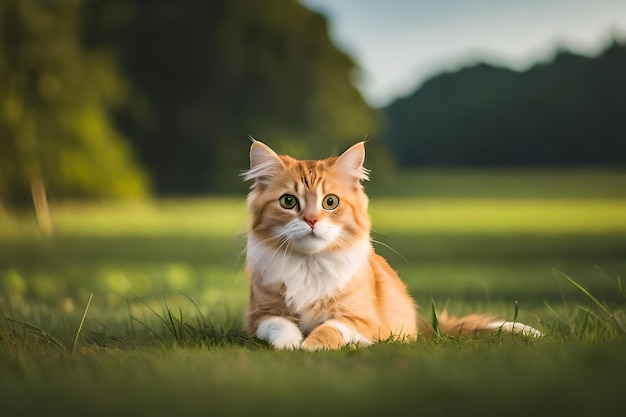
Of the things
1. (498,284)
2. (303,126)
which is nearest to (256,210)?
(498,284)

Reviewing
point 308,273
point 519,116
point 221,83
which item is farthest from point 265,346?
point 519,116

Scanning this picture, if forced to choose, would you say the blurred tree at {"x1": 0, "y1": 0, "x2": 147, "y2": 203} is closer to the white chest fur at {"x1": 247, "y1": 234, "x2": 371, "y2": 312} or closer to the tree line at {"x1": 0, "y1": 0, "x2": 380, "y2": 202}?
the tree line at {"x1": 0, "y1": 0, "x2": 380, "y2": 202}

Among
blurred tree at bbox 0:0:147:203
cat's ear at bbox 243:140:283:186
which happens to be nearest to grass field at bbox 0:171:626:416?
cat's ear at bbox 243:140:283:186

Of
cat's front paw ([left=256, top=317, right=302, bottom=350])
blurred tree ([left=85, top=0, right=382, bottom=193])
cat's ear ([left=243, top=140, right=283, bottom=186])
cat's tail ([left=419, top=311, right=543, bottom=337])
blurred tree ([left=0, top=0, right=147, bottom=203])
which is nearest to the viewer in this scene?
cat's front paw ([left=256, top=317, right=302, bottom=350])

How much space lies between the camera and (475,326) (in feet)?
14.1

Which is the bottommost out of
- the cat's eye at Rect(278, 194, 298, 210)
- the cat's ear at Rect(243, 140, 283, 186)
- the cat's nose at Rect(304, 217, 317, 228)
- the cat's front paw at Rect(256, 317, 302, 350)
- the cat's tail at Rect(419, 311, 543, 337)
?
the cat's tail at Rect(419, 311, 543, 337)

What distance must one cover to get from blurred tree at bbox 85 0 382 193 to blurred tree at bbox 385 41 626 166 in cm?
278

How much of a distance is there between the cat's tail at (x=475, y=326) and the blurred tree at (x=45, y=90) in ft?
34.8

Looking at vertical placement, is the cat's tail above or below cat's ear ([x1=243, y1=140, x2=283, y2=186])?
below

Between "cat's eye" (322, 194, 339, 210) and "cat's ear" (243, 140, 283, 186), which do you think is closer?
"cat's eye" (322, 194, 339, 210)

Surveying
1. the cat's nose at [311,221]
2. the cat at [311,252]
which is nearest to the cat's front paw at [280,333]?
the cat at [311,252]

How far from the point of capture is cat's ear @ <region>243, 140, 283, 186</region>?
3900 mm

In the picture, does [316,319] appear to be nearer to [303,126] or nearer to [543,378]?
[543,378]

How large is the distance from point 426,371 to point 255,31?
24.8m
